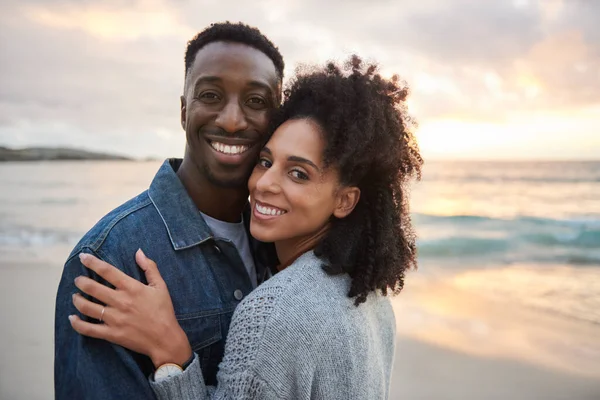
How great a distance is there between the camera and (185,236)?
2385 millimetres

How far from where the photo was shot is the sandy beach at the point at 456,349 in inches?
221

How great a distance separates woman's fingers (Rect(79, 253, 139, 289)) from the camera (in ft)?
6.50

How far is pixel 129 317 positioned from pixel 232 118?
0.96 metres

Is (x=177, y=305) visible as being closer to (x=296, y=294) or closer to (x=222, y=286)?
(x=222, y=286)

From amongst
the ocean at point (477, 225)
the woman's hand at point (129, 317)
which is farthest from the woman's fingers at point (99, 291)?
the ocean at point (477, 225)

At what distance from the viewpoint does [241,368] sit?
193 centimetres

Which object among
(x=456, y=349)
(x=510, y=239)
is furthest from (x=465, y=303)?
(x=510, y=239)

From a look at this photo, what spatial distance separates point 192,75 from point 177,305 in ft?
3.34

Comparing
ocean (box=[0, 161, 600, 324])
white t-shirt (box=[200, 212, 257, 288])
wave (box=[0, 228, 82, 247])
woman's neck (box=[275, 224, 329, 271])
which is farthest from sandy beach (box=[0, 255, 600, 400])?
woman's neck (box=[275, 224, 329, 271])

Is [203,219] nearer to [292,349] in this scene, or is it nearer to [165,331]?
[165,331]

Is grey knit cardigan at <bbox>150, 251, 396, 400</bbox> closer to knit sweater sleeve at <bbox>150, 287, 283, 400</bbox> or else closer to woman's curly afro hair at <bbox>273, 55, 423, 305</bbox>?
knit sweater sleeve at <bbox>150, 287, 283, 400</bbox>

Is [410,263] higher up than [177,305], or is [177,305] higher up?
[410,263]

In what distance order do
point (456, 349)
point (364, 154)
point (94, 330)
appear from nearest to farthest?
1. point (94, 330)
2. point (364, 154)
3. point (456, 349)

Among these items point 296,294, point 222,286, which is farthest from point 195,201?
point 296,294
